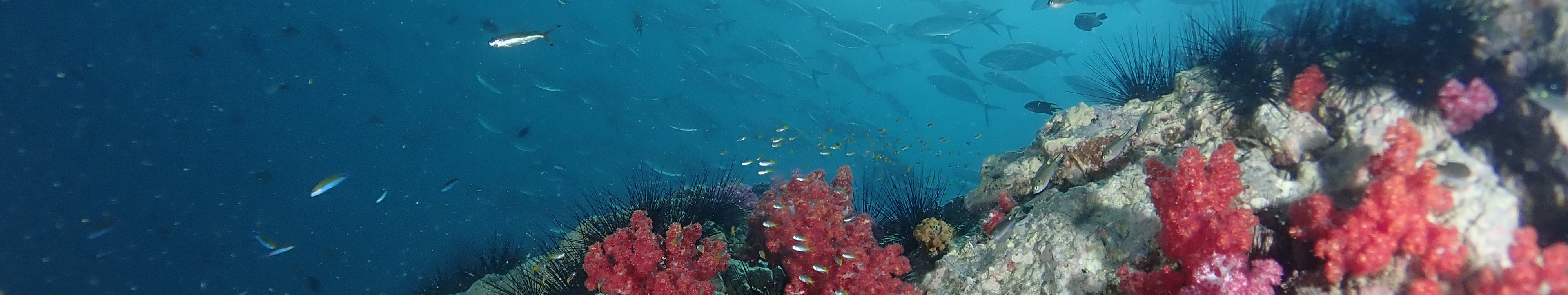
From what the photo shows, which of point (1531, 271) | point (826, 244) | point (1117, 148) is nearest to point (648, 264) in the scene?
point (826, 244)

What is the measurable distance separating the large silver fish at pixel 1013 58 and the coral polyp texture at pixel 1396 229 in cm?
2277

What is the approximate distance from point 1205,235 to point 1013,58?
2335cm

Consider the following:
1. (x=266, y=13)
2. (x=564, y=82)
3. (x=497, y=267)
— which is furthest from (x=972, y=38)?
(x=497, y=267)

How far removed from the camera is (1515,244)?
2365 mm

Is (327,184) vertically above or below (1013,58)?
above

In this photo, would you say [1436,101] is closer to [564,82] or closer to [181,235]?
[564,82]

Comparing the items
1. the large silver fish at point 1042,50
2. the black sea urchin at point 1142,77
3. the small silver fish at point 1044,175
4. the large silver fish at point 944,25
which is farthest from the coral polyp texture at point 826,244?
the large silver fish at point 944,25

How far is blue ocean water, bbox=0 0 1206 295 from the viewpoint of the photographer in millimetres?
37906

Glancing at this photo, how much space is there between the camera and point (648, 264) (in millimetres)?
4258

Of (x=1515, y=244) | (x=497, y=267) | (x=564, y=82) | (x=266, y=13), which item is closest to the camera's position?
(x=1515, y=244)

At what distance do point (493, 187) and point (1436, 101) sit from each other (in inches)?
2048

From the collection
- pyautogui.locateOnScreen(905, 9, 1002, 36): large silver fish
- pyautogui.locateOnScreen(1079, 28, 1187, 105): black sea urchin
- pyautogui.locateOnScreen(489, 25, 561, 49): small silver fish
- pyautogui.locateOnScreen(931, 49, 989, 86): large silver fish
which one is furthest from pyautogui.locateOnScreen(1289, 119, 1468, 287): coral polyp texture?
pyautogui.locateOnScreen(931, 49, 989, 86): large silver fish

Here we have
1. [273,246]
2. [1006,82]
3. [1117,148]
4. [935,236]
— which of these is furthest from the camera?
[1006,82]

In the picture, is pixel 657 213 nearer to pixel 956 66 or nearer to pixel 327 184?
pixel 327 184
